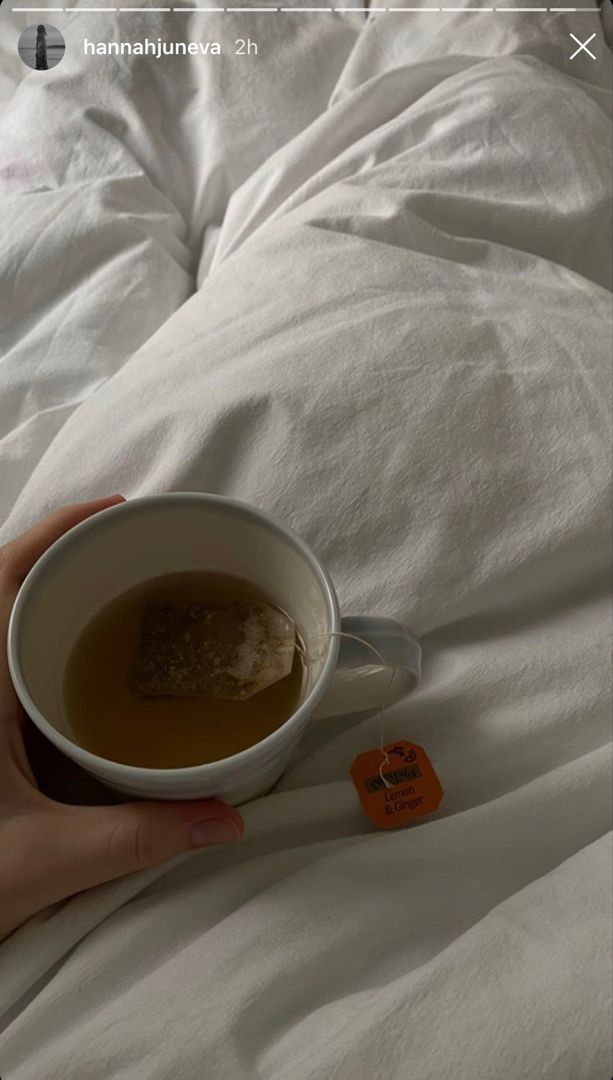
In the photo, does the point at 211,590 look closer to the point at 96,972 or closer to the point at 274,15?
the point at 96,972

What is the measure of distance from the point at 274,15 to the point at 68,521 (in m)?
0.70

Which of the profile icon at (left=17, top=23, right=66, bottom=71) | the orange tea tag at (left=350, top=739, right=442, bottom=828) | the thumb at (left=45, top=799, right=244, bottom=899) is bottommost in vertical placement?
the orange tea tag at (left=350, top=739, right=442, bottom=828)

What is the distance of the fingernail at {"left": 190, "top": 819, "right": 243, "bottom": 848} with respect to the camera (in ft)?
1.42

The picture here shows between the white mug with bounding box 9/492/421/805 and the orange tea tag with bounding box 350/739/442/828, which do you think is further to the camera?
the orange tea tag with bounding box 350/739/442/828

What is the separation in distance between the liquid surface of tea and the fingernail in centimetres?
3

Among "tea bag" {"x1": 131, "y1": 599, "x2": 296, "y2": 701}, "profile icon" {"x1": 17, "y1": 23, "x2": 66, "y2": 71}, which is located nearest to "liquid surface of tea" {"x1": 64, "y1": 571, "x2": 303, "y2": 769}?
"tea bag" {"x1": 131, "y1": 599, "x2": 296, "y2": 701}

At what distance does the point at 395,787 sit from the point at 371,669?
8 centimetres

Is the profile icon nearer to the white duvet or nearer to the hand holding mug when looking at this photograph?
the white duvet

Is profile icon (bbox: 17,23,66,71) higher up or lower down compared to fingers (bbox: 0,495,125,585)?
higher up

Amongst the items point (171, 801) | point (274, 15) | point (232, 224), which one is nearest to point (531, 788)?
point (171, 801)

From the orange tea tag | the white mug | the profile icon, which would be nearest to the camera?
the white mug

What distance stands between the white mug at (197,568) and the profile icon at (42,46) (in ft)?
2.27

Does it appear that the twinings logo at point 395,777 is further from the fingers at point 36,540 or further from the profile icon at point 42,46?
the profile icon at point 42,46

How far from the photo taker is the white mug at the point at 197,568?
404 millimetres
